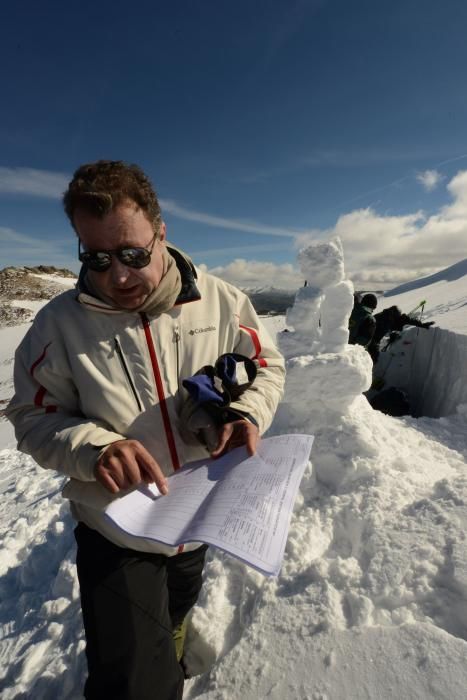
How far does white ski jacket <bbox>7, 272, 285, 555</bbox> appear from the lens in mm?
1450

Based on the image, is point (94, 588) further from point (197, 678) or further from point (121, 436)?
point (197, 678)

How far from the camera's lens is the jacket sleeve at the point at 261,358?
165 centimetres

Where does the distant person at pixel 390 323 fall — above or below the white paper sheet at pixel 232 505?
below

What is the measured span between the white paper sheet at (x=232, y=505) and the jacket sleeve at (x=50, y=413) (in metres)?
0.25

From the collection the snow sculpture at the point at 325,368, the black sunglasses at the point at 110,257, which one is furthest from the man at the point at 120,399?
the snow sculpture at the point at 325,368

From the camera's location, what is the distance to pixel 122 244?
1.42 m

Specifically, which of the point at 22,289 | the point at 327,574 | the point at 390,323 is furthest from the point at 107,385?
the point at 22,289

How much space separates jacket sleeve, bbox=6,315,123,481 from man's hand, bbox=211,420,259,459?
0.41m

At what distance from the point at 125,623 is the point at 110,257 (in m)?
1.44

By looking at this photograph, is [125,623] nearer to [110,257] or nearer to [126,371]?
[126,371]

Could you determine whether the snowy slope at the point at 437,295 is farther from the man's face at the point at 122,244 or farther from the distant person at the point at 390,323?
the man's face at the point at 122,244

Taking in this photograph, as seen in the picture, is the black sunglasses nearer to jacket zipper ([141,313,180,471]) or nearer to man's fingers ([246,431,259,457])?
jacket zipper ([141,313,180,471])

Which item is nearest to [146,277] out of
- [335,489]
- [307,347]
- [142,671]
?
[142,671]

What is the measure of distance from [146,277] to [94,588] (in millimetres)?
1293
